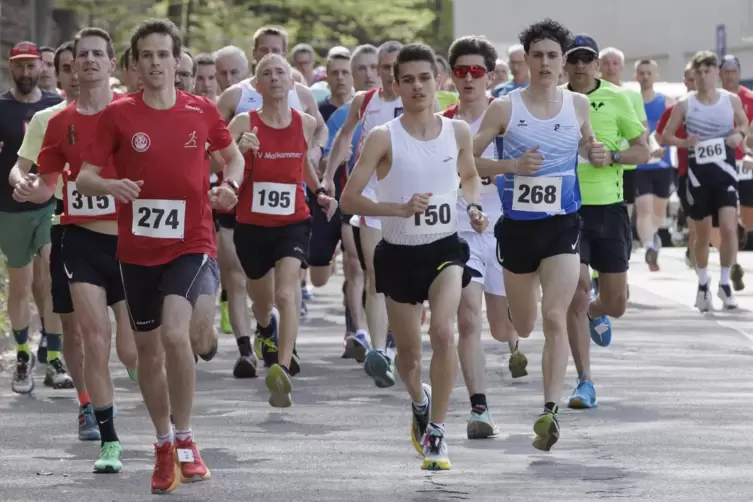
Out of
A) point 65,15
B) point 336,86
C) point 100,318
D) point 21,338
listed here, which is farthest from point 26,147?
point 65,15

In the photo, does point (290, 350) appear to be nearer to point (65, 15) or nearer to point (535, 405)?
point (535, 405)

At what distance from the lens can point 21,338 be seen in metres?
13.4

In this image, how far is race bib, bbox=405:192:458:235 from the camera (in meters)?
9.49

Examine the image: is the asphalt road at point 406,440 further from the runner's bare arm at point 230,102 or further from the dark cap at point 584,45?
the dark cap at point 584,45

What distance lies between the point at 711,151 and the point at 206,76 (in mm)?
4572

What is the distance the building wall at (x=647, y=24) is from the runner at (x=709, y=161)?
31.9 m

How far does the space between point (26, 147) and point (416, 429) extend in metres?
2.80

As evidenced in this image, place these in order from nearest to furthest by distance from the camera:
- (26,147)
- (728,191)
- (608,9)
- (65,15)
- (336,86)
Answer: (26,147), (336,86), (728,191), (65,15), (608,9)

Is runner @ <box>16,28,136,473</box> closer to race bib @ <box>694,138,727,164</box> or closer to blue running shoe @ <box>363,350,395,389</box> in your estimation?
blue running shoe @ <box>363,350,395,389</box>

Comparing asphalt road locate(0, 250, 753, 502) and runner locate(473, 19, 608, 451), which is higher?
runner locate(473, 19, 608, 451)

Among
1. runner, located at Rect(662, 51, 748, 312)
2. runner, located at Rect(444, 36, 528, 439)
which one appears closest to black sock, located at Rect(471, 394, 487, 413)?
runner, located at Rect(444, 36, 528, 439)

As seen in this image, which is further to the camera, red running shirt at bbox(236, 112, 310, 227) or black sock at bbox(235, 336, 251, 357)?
black sock at bbox(235, 336, 251, 357)

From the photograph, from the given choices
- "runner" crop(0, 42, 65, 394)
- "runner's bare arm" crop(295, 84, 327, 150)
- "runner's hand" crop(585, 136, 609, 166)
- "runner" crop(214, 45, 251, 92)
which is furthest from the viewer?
"runner" crop(214, 45, 251, 92)

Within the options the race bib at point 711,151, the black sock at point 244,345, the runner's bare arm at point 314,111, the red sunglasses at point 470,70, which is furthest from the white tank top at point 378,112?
the race bib at point 711,151
